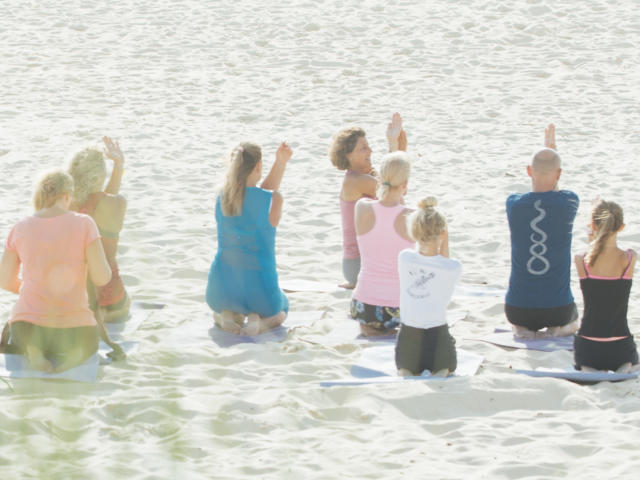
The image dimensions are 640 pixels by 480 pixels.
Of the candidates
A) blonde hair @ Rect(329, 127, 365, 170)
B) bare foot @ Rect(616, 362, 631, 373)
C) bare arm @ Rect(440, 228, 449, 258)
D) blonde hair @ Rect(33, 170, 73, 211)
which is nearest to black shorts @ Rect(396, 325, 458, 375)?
bare arm @ Rect(440, 228, 449, 258)

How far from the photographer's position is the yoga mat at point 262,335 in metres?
6.13

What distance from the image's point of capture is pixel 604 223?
537 cm

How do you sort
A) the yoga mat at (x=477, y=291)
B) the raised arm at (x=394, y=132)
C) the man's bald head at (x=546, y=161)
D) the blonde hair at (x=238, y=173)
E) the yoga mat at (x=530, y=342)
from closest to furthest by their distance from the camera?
the yoga mat at (x=530, y=342)
the man's bald head at (x=546, y=161)
the blonde hair at (x=238, y=173)
the raised arm at (x=394, y=132)
the yoga mat at (x=477, y=291)

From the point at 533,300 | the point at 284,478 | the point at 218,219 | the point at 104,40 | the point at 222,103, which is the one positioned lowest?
the point at 284,478

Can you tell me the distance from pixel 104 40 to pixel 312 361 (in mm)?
11055

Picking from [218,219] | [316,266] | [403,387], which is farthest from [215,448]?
[316,266]

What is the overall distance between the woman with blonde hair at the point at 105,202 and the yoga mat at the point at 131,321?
55 mm

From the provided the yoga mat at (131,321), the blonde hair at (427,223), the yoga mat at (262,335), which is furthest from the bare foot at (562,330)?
the yoga mat at (131,321)

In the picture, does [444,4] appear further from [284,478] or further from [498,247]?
[284,478]

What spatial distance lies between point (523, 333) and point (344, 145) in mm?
1892

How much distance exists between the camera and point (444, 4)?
16.9m

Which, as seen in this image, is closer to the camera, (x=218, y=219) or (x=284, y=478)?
(x=284, y=478)

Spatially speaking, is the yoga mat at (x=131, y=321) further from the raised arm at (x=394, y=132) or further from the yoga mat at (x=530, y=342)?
the yoga mat at (x=530, y=342)

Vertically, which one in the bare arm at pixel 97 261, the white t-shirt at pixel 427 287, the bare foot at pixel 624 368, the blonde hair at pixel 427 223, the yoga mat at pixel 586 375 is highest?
the blonde hair at pixel 427 223
